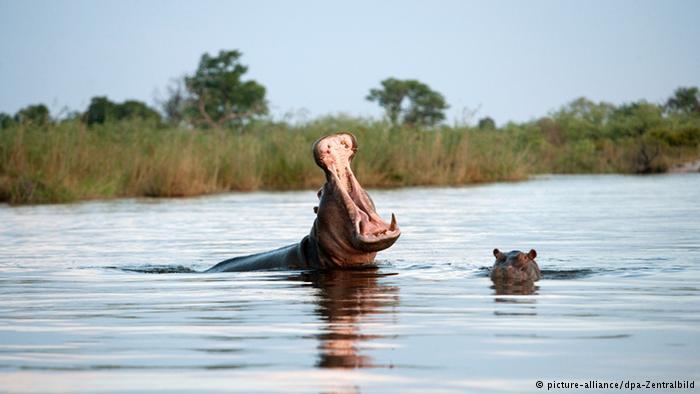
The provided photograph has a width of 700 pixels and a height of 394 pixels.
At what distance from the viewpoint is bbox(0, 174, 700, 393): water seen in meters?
3.67

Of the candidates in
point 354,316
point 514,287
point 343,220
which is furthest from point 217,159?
point 354,316

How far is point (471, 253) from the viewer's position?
9008 millimetres

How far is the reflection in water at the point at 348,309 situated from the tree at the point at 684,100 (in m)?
50.9

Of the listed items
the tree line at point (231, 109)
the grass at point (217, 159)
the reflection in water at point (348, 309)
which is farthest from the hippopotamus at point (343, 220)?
the tree line at point (231, 109)

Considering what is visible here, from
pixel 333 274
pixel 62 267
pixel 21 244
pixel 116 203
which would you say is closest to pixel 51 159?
pixel 116 203

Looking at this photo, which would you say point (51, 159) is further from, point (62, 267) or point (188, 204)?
point (62, 267)

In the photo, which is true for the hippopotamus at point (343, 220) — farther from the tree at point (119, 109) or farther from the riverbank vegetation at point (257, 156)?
the tree at point (119, 109)

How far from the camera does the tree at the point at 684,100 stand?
5628cm

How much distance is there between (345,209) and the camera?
6992mm

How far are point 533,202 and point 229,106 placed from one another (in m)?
34.2

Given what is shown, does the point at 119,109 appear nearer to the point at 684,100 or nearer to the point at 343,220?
the point at 684,100

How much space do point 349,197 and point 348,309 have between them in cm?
164

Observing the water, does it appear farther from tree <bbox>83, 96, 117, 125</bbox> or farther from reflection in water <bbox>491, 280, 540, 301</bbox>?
tree <bbox>83, 96, 117, 125</bbox>

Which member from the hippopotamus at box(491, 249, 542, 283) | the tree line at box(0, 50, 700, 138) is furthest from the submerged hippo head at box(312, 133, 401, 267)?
the tree line at box(0, 50, 700, 138)
